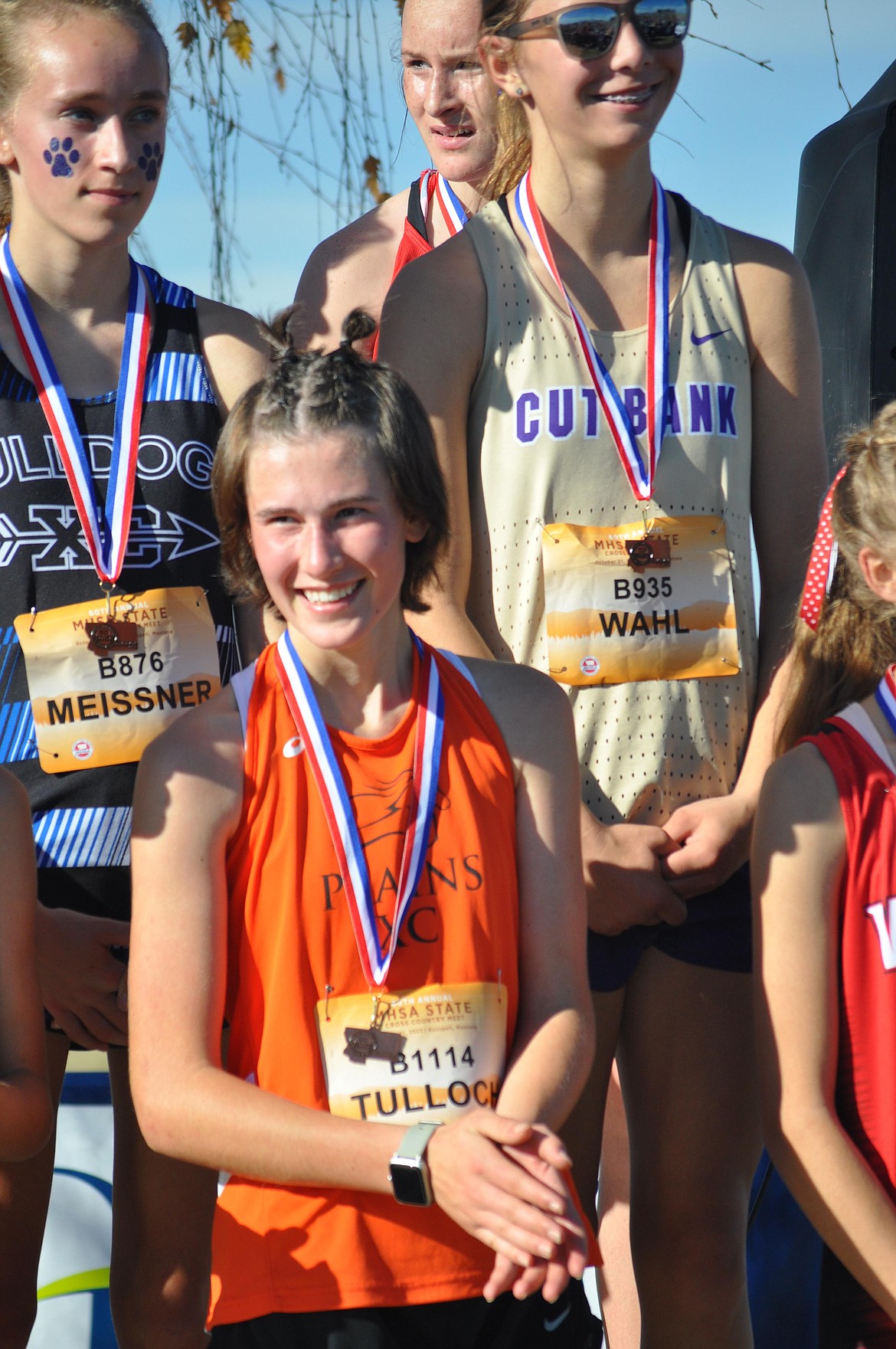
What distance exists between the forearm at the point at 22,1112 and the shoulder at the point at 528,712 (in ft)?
2.55

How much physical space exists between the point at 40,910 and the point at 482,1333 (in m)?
0.91

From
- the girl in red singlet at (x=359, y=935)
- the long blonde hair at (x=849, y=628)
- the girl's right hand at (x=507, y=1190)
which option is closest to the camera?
the girl's right hand at (x=507, y=1190)

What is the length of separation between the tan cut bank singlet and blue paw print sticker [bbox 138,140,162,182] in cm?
54

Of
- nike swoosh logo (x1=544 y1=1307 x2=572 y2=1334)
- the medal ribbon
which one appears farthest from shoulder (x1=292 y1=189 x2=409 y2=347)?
nike swoosh logo (x1=544 y1=1307 x2=572 y2=1334)

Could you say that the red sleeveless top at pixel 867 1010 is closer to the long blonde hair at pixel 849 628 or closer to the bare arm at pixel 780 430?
the long blonde hair at pixel 849 628

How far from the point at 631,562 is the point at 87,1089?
1668 millimetres

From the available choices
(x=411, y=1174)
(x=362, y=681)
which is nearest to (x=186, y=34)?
(x=362, y=681)

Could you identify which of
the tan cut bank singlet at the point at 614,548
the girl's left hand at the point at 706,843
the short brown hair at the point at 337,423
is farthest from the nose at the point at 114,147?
the girl's left hand at the point at 706,843

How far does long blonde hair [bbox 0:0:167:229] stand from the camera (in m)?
2.44

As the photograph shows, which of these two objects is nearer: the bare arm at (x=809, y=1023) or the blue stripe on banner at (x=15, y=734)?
the bare arm at (x=809, y=1023)

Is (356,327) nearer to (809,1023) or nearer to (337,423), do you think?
(337,423)

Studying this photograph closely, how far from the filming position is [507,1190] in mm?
1736

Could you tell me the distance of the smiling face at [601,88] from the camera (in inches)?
94.9

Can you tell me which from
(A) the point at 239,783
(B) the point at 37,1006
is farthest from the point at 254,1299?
(A) the point at 239,783
